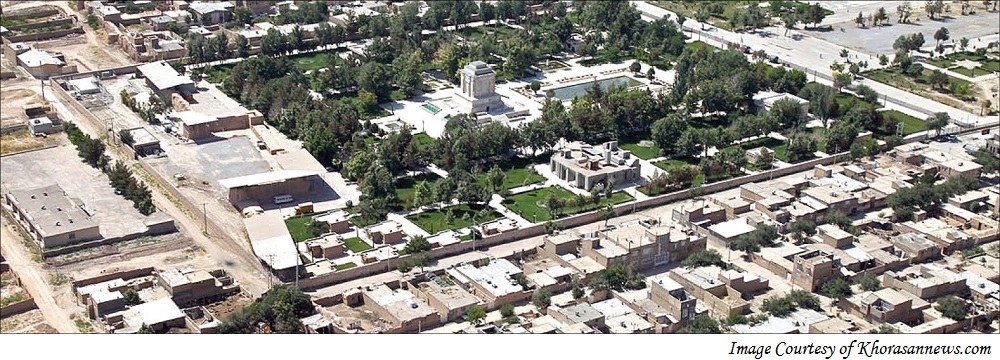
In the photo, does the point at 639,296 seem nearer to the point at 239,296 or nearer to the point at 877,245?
the point at 877,245

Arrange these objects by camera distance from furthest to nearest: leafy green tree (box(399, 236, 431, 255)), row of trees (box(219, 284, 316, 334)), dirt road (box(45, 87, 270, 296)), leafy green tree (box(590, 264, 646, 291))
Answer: leafy green tree (box(399, 236, 431, 255))
dirt road (box(45, 87, 270, 296))
leafy green tree (box(590, 264, 646, 291))
row of trees (box(219, 284, 316, 334))

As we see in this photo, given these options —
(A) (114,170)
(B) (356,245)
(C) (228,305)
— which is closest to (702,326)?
(B) (356,245)

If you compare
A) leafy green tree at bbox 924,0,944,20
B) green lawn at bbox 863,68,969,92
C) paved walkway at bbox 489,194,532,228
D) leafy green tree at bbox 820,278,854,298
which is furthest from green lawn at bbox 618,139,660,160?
leafy green tree at bbox 924,0,944,20

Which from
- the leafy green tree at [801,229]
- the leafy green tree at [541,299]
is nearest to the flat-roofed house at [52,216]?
the leafy green tree at [541,299]

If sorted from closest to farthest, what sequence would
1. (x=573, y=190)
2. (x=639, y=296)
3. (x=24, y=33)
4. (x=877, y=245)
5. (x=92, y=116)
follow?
(x=639, y=296) < (x=877, y=245) < (x=573, y=190) < (x=92, y=116) < (x=24, y=33)

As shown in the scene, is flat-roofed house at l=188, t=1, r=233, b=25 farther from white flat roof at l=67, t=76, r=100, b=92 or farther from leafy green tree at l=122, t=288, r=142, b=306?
leafy green tree at l=122, t=288, r=142, b=306

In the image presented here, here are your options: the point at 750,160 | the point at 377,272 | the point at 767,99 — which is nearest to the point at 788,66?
the point at 767,99

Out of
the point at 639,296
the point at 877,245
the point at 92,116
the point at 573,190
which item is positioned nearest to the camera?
the point at 639,296
